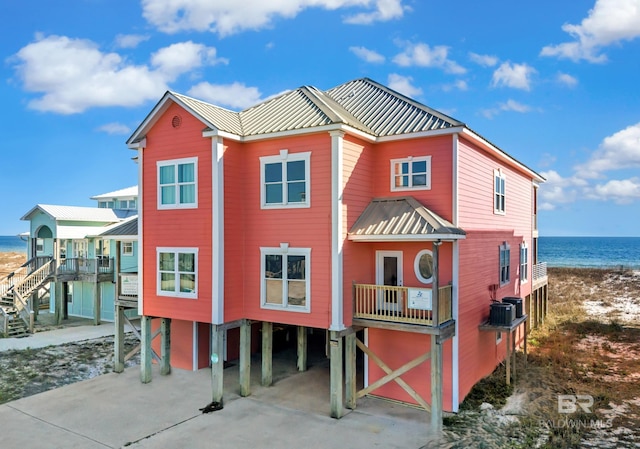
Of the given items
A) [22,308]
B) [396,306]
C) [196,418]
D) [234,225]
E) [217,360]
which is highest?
[234,225]

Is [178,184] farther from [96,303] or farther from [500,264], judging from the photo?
[96,303]

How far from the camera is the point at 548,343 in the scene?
21.4 m

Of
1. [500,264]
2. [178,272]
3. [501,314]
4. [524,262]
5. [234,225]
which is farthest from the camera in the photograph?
[524,262]

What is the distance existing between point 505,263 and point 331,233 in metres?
8.99

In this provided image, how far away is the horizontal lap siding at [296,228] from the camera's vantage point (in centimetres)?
1308

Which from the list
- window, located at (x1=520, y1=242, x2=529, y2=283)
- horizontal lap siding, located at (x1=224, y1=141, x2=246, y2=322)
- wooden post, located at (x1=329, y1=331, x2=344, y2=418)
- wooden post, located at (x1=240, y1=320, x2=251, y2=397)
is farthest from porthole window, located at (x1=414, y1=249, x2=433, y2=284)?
window, located at (x1=520, y1=242, x2=529, y2=283)

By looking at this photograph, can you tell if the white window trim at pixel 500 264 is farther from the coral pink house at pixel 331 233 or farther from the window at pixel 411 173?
the window at pixel 411 173

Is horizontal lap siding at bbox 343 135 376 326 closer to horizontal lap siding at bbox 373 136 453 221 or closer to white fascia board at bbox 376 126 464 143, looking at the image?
horizontal lap siding at bbox 373 136 453 221

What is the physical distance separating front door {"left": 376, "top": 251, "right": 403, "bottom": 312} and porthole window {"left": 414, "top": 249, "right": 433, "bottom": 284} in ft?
1.81

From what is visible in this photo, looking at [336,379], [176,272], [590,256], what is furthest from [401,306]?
[590,256]

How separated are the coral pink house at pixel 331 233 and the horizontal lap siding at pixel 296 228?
0.13ft

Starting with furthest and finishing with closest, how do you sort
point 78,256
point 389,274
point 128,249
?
point 78,256 < point 128,249 < point 389,274

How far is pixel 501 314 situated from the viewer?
49.9 feet

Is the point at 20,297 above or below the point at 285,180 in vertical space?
below
